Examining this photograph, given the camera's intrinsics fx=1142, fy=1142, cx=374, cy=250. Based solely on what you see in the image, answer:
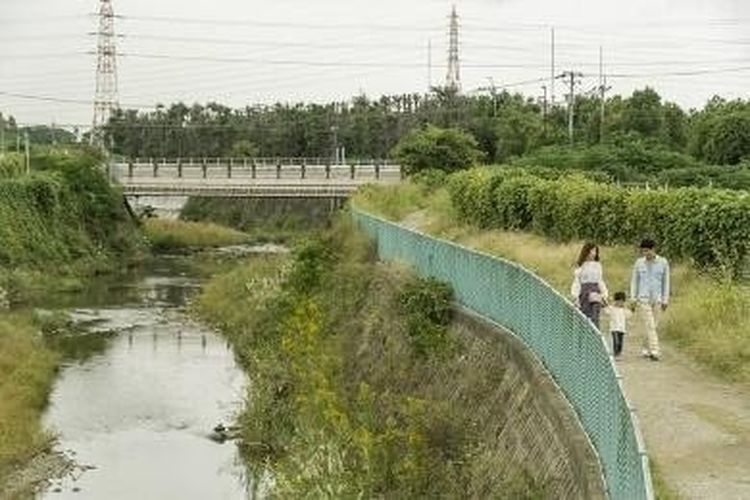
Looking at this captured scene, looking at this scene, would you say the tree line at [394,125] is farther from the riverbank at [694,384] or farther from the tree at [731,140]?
the riverbank at [694,384]

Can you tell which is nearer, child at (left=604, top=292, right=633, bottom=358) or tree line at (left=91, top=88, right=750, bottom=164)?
child at (left=604, top=292, right=633, bottom=358)

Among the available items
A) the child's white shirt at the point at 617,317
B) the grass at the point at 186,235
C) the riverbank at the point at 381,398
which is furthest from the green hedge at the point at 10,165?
the child's white shirt at the point at 617,317

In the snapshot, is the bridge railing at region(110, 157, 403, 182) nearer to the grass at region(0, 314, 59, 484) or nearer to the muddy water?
the muddy water

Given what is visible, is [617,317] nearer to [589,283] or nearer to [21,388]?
[589,283]

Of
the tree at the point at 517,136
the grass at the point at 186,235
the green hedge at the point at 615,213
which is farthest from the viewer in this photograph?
the grass at the point at 186,235

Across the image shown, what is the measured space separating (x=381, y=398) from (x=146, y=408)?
9.82 meters

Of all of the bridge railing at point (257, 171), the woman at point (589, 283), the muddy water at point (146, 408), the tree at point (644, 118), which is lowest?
the muddy water at point (146, 408)

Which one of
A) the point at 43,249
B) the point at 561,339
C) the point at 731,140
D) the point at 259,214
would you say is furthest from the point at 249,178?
the point at 561,339

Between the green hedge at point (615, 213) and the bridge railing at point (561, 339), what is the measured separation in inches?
167

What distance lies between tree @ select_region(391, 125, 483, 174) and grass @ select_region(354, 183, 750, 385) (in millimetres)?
17783

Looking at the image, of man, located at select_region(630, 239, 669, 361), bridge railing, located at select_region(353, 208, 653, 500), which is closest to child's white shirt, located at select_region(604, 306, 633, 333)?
man, located at select_region(630, 239, 669, 361)

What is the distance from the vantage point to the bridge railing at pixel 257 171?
67938 millimetres

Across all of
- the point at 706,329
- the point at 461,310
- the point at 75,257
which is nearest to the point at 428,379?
the point at 461,310

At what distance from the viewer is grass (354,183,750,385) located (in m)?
16.5
